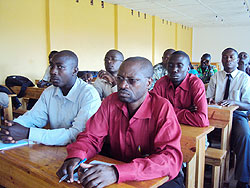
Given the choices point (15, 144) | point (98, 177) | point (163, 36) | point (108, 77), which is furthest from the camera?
point (163, 36)

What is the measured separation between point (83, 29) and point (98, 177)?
7.05 metres

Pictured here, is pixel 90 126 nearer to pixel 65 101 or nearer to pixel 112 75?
pixel 65 101

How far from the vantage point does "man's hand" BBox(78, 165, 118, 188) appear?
111 centimetres

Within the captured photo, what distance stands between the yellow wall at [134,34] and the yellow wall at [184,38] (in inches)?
130

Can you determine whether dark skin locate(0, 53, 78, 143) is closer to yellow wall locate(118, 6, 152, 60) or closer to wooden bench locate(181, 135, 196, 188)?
wooden bench locate(181, 135, 196, 188)

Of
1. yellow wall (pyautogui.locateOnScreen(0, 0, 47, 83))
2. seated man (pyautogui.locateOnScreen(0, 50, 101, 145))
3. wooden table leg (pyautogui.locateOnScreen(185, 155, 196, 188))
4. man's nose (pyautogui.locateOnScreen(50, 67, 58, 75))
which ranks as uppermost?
yellow wall (pyautogui.locateOnScreen(0, 0, 47, 83))

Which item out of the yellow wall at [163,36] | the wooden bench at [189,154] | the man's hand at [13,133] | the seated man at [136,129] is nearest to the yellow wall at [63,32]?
the yellow wall at [163,36]

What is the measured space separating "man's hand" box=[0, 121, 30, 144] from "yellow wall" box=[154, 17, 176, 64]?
1004 cm

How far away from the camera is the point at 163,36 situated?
39.3ft

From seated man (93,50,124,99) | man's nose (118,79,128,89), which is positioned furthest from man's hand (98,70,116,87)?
man's nose (118,79,128,89)

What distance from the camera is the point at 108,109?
1.61m

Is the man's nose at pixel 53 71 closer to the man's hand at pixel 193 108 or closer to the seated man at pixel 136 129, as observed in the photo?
the seated man at pixel 136 129

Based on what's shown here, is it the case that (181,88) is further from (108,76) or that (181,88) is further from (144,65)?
(144,65)

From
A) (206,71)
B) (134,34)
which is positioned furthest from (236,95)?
(134,34)
